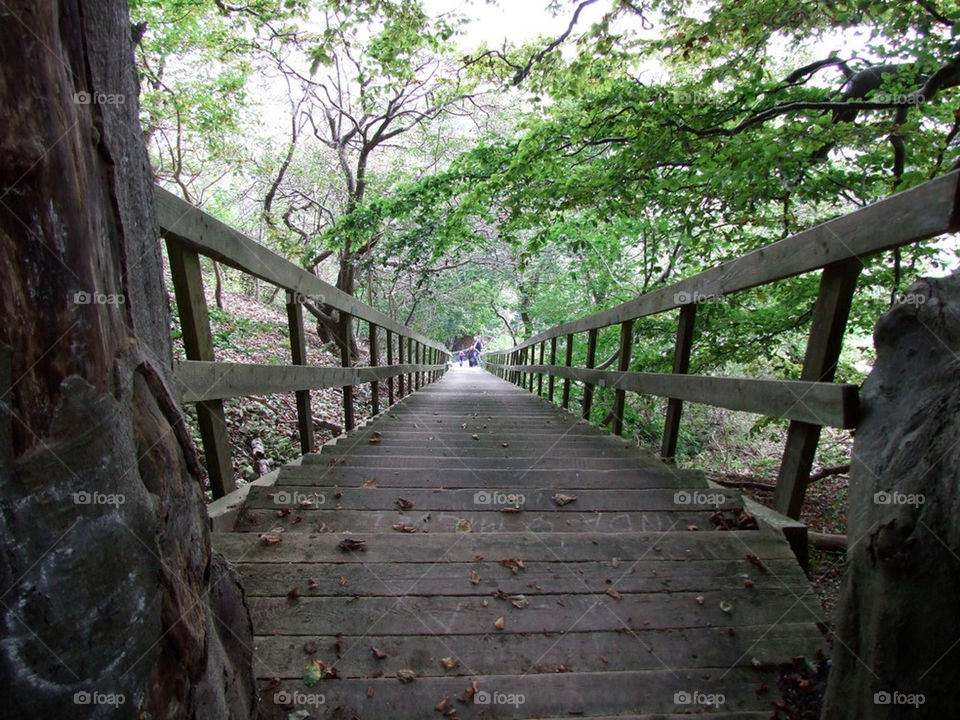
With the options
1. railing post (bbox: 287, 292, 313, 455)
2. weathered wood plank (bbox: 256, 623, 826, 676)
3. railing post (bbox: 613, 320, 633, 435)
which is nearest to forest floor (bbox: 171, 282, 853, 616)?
railing post (bbox: 613, 320, 633, 435)

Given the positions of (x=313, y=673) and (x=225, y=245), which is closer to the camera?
(x=313, y=673)

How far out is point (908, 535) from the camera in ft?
3.30

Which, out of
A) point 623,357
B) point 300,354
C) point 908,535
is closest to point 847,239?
point 908,535

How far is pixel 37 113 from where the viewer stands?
855 millimetres

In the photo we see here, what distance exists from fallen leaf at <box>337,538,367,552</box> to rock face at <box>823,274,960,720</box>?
1625mm

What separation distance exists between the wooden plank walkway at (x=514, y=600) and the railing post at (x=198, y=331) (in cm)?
31

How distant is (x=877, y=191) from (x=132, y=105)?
6.01 meters

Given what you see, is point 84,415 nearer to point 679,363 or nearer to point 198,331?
point 198,331

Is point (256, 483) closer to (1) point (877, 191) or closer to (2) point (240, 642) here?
(2) point (240, 642)

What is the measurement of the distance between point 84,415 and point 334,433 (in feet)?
19.0

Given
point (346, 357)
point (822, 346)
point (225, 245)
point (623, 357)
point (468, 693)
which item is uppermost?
point (225, 245)

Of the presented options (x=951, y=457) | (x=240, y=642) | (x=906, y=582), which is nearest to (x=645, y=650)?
(x=906, y=582)

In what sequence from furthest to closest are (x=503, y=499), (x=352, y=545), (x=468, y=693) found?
1. (x=503, y=499)
2. (x=352, y=545)
3. (x=468, y=693)

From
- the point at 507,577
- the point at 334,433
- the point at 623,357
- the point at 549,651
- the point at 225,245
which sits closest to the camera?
the point at 549,651
